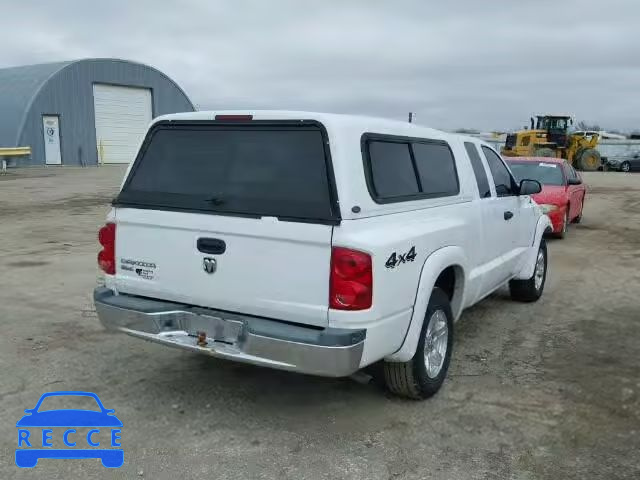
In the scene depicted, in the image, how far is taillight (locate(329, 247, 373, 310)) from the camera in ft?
11.3

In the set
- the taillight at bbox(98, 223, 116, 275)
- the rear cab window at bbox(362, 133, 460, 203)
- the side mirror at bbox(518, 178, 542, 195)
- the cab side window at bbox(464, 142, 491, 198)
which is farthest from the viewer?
the side mirror at bbox(518, 178, 542, 195)

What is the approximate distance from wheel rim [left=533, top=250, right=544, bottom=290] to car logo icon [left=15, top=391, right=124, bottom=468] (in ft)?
16.0

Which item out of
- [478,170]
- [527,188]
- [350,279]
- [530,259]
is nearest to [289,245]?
[350,279]

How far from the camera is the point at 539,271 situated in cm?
722

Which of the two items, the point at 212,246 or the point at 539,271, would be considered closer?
the point at 212,246

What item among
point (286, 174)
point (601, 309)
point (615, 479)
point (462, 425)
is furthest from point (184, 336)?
point (601, 309)

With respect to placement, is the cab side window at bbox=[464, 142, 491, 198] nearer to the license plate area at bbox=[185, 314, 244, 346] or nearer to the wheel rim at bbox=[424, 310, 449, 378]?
the wheel rim at bbox=[424, 310, 449, 378]

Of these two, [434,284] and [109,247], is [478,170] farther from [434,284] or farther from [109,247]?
[109,247]

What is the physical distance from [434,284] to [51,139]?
33512 mm

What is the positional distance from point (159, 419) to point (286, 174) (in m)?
1.79

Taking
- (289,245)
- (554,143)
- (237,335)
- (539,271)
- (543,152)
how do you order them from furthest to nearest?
1. (554,143)
2. (543,152)
3. (539,271)
4. (237,335)
5. (289,245)

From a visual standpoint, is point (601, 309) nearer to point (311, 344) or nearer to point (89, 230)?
point (311, 344)

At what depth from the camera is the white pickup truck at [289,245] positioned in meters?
3.53

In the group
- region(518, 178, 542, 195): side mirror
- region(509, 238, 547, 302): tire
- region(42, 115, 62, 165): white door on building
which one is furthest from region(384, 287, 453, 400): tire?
region(42, 115, 62, 165): white door on building
